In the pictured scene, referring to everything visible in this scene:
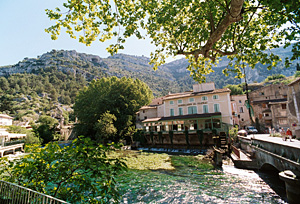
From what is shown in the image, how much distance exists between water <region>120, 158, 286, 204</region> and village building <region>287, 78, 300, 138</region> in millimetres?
5007

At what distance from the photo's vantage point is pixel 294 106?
13.3 meters

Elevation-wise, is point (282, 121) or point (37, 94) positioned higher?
point (37, 94)

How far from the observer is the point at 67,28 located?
6.02 m

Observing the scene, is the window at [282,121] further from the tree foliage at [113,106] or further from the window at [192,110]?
the tree foliage at [113,106]

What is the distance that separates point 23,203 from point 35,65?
586 feet

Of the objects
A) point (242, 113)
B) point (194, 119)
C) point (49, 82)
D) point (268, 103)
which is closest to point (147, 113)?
point (194, 119)

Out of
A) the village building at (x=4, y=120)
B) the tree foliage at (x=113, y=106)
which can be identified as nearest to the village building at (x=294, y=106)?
the tree foliage at (x=113, y=106)

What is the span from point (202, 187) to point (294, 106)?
10496mm

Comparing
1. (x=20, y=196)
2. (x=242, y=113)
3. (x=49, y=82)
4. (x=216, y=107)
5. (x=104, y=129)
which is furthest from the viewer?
(x=49, y=82)

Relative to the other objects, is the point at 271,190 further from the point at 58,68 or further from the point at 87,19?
the point at 58,68

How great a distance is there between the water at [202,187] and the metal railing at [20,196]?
5054 millimetres

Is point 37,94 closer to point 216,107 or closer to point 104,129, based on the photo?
point 104,129

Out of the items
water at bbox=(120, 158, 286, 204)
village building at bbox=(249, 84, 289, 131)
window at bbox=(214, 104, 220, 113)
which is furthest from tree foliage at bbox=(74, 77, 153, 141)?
village building at bbox=(249, 84, 289, 131)

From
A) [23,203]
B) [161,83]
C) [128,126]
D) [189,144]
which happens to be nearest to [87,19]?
[23,203]
